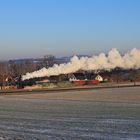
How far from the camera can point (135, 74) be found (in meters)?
154

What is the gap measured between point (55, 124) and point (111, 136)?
24.6ft

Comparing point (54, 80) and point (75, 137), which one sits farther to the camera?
point (54, 80)

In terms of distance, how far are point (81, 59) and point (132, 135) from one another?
93.0 metres

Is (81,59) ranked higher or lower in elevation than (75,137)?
higher

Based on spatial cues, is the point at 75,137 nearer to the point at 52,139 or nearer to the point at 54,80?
the point at 52,139

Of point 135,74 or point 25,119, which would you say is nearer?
point 25,119

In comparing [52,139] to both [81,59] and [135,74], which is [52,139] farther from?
[135,74]

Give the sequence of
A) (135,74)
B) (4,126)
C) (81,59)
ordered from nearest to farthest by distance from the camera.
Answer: (4,126), (81,59), (135,74)

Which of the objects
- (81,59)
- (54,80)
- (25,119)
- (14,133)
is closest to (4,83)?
(54,80)

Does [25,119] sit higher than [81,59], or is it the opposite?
[81,59]

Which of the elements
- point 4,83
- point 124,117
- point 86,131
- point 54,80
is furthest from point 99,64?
point 86,131

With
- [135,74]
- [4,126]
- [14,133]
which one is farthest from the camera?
[135,74]

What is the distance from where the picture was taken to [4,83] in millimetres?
134750

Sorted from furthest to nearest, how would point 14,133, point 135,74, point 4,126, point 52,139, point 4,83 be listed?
point 135,74 → point 4,83 → point 4,126 → point 14,133 → point 52,139
